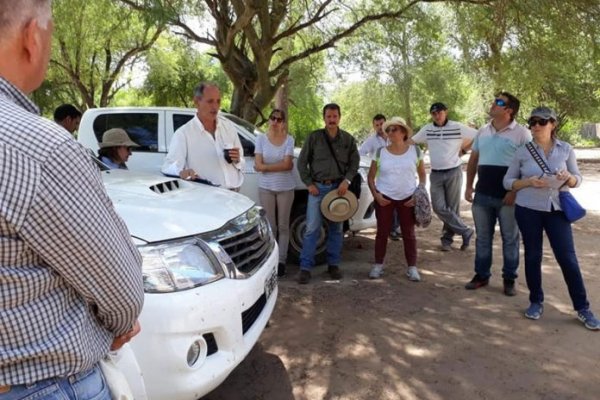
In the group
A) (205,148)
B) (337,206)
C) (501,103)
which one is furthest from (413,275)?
(205,148)

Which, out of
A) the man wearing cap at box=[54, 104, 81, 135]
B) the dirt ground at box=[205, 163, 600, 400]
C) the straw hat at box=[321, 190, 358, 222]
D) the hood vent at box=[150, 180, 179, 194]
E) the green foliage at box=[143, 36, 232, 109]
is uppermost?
the green foliage at box=[143, 36, 232, 109]

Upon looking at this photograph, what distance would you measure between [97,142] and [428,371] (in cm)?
466

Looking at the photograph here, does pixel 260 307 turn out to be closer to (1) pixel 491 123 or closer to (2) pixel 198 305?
(2) pixel 198 305

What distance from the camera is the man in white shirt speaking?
459 cm

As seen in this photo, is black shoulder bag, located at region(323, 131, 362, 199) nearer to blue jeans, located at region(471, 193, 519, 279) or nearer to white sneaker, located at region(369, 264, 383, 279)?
white sneaker, located at region(369, 264, 383, 279)

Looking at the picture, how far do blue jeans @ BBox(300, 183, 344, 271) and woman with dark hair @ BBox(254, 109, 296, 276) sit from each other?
0.95 feet

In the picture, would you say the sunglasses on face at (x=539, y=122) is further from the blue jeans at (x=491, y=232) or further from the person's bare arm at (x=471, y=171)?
the person's bare arm at (x=471, y=171)

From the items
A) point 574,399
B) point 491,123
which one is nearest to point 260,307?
point 574,399

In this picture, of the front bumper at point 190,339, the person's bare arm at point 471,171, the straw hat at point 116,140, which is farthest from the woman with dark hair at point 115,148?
the person's bare arm at point 471,171

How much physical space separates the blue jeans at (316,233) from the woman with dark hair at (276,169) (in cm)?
29

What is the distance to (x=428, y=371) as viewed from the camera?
3428 mm

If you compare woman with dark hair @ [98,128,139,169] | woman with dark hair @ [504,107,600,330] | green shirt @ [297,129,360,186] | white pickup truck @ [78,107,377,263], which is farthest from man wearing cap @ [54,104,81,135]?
woman with dark hair @ [504,107,600,330]

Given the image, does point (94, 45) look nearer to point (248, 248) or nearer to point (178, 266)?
point (248, 248)

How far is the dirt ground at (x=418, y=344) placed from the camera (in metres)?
3.22
